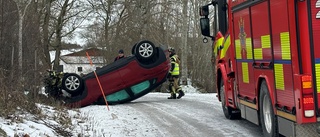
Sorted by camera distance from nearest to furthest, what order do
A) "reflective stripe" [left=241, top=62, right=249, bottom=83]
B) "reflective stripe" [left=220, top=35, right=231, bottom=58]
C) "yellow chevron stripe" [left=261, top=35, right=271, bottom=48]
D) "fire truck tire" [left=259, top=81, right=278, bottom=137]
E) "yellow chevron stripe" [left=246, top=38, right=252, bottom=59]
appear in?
"yellow chevron stripe" [left=261, top=35, right=271, bottom=48]
"fire truck tire" [left=259, top=81, right=278, bottom=137]
"yellow chevron stripe" [left=246, top=38, right=252, bottom=59]
"reflective stripe" [left=241, top=62, right=249, bottom=83]
"reflective stripe" [left=220, top=35, right=231, bottom=58]

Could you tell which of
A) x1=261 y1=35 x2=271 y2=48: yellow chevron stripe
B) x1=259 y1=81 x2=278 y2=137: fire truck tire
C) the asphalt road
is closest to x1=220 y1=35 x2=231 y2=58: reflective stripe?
the asphalt road

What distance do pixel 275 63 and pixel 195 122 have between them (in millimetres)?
3993

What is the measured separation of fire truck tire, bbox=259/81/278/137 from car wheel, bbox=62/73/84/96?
756 centimetres

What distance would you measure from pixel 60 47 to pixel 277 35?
1487 inches

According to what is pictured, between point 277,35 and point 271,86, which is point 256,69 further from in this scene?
point 277,35

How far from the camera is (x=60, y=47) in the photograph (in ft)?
142

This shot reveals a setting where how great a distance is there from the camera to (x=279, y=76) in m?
6.97

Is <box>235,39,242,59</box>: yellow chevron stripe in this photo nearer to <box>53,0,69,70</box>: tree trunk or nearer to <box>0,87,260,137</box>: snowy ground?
<box>0,87,260,137</box>: snowy ground

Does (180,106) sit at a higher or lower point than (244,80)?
lower

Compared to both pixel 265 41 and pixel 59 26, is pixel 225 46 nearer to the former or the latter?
pixel 265 41

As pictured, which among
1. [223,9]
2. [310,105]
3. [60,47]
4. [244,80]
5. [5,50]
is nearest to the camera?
[310,105]

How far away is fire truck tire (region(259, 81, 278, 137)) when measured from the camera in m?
7.62

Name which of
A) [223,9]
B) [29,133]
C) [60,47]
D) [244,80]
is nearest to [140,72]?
[223,9]

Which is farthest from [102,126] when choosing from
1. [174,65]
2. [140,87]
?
[174,65]
